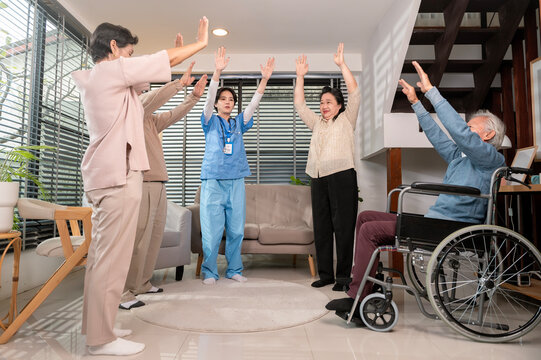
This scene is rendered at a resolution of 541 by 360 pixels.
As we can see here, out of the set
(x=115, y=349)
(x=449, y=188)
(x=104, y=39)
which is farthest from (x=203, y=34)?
(x=115, y=349)

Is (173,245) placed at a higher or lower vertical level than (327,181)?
lower

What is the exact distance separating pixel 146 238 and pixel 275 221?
1.79 m

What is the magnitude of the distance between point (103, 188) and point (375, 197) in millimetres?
3626

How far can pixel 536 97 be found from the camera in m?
2.96

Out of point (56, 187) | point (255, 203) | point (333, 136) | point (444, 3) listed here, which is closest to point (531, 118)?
point (444, 3)

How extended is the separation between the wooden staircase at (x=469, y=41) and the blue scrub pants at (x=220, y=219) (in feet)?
5.66

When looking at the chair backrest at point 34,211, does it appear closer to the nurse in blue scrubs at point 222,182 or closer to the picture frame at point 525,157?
the nurse in blue scrubs at point 222,182

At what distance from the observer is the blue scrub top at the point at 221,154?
3105 millimetres

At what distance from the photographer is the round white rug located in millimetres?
2082

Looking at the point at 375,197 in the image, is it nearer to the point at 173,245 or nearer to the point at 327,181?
the point at 327,181

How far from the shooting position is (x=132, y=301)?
2.41 meters

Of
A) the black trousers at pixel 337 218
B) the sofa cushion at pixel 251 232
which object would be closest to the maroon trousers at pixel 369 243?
the black trousers at pixel 337 218

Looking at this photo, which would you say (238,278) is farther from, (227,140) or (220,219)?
(227,140)

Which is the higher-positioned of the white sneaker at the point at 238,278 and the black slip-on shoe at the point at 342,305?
the black slip-on shoe at the point at 342,305
